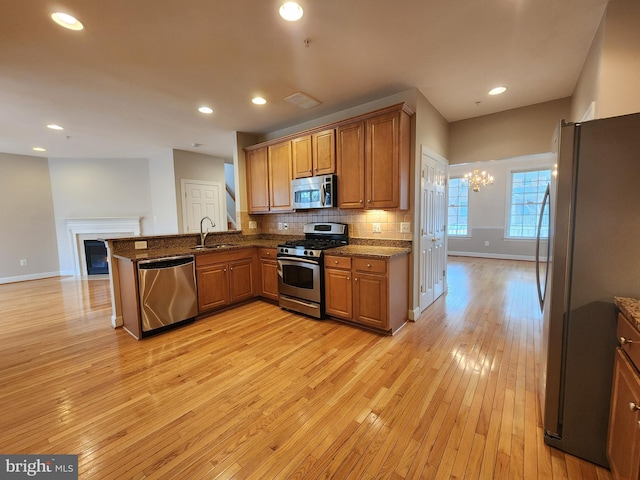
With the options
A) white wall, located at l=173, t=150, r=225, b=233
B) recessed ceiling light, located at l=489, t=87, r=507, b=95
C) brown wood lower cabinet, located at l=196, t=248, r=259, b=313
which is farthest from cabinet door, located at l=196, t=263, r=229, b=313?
recessed ceiling light, located at l=489, t=87, r=507, b=95

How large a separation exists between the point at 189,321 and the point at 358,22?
11.9ft

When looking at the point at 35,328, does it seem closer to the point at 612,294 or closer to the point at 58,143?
the point at 58,143

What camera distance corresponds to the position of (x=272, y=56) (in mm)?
2396

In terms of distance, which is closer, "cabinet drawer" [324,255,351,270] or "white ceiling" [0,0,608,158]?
"white ceiling" [0,0,608,158]

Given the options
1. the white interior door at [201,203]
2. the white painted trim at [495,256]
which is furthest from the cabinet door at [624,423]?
the white painted trim at [495,256]

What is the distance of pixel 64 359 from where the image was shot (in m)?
2.58

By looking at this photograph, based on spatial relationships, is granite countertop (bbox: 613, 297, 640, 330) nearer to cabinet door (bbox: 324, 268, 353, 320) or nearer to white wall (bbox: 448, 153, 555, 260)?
cabinet door (bbox: 324, 268, 353, 320)

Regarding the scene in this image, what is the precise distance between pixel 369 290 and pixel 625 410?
1.98 metres

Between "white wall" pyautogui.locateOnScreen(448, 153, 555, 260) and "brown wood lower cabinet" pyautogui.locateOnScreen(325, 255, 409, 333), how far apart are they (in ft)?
18.6

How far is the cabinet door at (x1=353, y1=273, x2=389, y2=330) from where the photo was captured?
288cm

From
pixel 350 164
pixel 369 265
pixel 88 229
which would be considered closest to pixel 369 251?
pixel 369 265

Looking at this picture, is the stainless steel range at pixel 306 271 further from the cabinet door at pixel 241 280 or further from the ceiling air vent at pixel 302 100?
the ceiling air vent at pixel 302 100

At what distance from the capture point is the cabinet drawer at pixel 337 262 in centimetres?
312

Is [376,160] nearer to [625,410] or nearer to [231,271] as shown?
[231,271]
